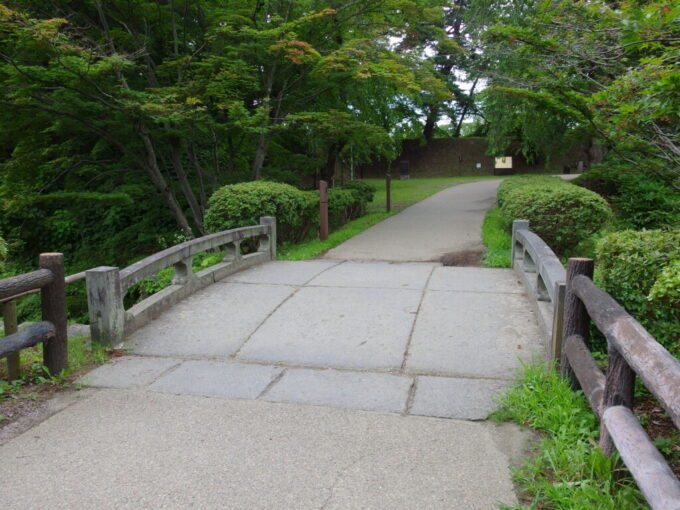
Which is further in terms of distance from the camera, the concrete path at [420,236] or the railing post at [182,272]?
the concrete path at [420,236]

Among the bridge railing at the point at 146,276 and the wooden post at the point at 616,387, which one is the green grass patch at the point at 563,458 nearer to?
the wooden post at the point at 616,387

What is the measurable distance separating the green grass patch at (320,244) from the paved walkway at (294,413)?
142 inches

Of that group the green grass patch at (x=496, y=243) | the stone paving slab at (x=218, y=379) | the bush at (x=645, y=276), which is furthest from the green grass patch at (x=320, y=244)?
the bush at (x=645, y=276)

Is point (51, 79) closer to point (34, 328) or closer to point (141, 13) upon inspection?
point (141, 13)

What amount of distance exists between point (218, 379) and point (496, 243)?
7.00 m

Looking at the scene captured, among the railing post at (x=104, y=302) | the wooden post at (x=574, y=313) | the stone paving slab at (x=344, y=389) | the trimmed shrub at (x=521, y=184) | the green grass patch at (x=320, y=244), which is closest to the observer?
the wooden post at (x=574, y=313)

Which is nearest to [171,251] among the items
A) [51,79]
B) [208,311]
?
[208,311]

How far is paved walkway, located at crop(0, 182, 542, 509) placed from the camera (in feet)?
9.66

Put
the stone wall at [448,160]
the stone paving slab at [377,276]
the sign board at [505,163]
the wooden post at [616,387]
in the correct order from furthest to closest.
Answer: the sign board at [505,163] < the stone wall at [448,160] < the stone paving slab at [377,276] < the wooden post at [616,387]

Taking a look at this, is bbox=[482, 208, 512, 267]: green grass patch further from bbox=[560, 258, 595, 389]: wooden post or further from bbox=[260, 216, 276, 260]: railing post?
bbox=[560, 258, 595, 389]: wooden post

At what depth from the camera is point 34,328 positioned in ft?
14.0

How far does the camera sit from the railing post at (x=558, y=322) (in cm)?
404

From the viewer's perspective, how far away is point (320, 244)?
37.7 ft

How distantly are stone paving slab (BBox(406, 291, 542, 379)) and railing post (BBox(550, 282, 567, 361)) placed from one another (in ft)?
1.27
